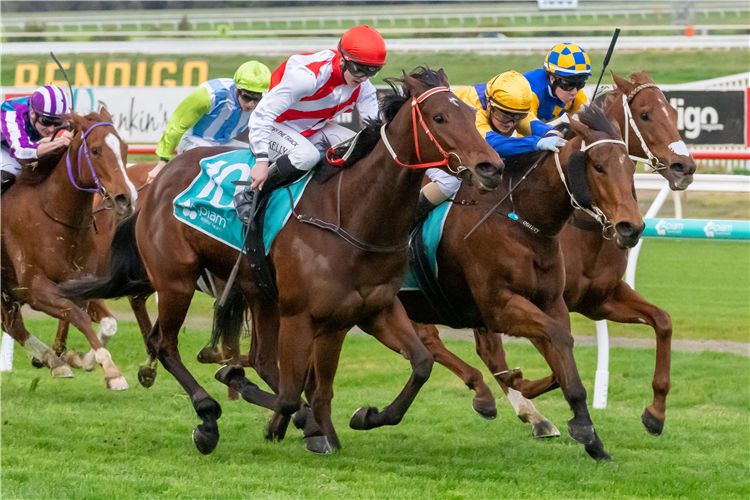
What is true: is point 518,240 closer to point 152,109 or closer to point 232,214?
point 232,214

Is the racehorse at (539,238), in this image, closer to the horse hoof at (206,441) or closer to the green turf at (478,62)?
the horse hoof at (206,441)

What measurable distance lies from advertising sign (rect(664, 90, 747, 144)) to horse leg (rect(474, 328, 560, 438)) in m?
5.41

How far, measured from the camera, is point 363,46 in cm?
367

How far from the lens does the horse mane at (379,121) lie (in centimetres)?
352

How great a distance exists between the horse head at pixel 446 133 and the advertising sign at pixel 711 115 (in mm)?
6521

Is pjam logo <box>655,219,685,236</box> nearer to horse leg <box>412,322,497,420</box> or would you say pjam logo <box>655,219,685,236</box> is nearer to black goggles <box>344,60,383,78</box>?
horse leg <box>412,322,497,420</box>

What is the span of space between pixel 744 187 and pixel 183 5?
73.6 feet

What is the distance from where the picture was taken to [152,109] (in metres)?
10.1

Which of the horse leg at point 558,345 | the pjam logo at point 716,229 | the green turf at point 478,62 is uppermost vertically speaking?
the horse leg at point 558,345

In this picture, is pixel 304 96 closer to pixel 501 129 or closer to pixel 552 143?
pixel 501 129

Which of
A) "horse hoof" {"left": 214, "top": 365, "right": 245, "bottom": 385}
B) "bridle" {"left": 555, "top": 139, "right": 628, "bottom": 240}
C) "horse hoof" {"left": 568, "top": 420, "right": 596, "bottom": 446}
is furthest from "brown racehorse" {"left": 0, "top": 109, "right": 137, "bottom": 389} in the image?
"horse hoof" {"left": 568, "top": 420, "right": 596, "bottom": 446}

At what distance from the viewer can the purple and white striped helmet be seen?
557 centimetres

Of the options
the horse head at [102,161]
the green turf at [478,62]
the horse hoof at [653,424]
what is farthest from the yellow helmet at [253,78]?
the green turf at [478,62]

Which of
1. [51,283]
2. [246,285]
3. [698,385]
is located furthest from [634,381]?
[51,283]
